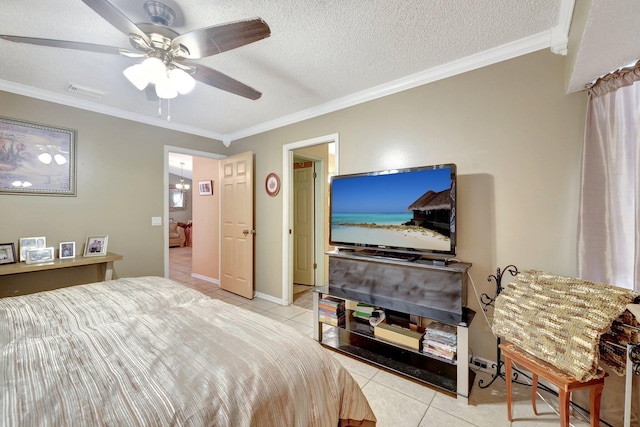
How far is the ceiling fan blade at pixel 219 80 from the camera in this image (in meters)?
1.78

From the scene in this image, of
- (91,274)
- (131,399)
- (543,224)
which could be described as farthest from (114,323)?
(543,224)

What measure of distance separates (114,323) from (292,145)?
2.63 meters

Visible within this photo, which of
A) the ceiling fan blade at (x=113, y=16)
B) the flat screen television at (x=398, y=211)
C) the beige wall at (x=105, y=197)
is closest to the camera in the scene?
the ceiling fan blade at (x=113, y=16)

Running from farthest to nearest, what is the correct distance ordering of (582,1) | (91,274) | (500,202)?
1. (91,274)
2. (500,202)
3. (582,1)

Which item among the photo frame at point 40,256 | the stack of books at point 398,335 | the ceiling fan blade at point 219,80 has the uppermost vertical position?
the ceiling fan blade at point 219,80

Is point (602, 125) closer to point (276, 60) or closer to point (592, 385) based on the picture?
point (592, 385)

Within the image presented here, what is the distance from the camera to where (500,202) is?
204 cm

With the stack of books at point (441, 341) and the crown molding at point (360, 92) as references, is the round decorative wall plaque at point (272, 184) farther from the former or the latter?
the stack of books at point (441, 341)

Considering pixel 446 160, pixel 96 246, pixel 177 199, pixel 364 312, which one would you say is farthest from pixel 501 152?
pixel 177 199

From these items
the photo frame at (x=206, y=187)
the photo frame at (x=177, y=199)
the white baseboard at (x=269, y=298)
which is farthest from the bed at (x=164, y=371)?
the photo frame at (x=177, y=199)

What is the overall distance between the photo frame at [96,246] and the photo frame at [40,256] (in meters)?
0.29

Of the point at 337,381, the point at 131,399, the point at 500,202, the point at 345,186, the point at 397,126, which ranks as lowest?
the point at 337,381

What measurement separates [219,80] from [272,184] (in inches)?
74.7

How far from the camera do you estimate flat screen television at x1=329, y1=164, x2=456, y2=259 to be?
200 cm
